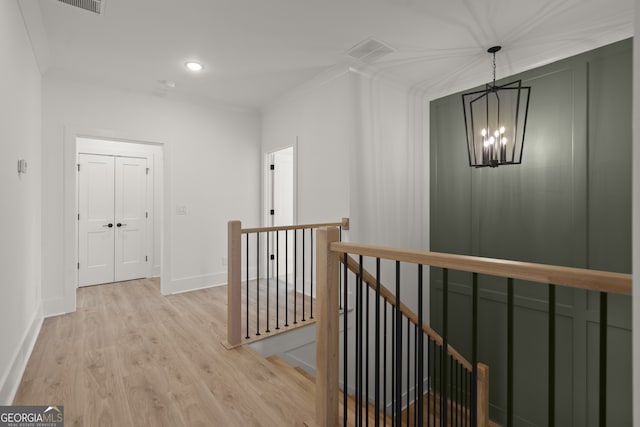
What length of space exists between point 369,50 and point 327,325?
2611mm

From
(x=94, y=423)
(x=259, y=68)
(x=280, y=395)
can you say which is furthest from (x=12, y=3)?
A: (x=280, y=395)

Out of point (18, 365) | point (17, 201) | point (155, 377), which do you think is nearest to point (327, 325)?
point (155, 377)

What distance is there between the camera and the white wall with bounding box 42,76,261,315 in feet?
11.1

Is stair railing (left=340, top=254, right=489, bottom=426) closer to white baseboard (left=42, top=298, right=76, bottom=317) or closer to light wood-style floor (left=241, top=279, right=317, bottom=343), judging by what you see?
light wood-style floor (left=241, top=279, right=317, bottom=343)

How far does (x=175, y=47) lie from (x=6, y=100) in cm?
142

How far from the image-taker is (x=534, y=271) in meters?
0.95

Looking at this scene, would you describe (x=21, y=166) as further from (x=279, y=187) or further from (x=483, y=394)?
(x=483, y=394)

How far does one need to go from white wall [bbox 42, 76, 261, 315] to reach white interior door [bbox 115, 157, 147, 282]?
133 centimetres

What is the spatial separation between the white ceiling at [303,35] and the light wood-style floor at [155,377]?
102 inches

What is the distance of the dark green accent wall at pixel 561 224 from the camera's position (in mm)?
2734

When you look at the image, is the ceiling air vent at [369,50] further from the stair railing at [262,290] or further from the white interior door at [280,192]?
the white interior door at [280,192]

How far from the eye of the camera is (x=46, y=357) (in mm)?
2457
